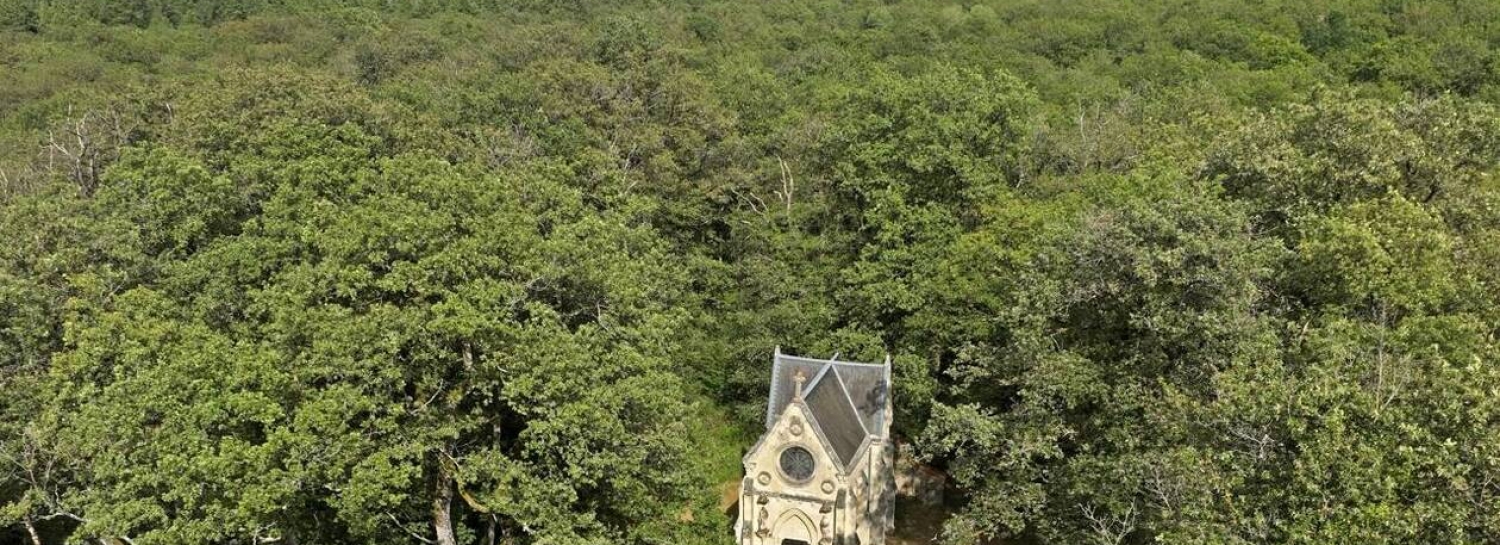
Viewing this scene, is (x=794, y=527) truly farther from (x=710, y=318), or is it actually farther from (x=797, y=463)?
(x=710, y=318)

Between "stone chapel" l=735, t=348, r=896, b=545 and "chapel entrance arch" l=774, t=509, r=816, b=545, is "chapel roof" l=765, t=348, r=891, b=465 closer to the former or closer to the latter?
"stone chapel" l=735, t=348, r=896, b=545

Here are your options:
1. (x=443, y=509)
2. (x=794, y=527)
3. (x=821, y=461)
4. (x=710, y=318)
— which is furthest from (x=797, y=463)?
(x=443, y=509)

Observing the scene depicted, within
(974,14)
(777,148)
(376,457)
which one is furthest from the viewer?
(974,14)

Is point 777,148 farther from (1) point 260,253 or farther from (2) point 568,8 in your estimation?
(2) point 568,8

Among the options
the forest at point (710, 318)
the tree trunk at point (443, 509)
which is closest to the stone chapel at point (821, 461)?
the forest at point (710, 318)

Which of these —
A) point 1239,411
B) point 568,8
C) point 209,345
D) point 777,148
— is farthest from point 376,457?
point 568,8
